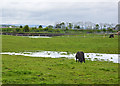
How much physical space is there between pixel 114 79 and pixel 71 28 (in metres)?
146

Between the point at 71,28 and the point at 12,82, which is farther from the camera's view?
the point at 71,28

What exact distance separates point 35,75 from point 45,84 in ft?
6.95

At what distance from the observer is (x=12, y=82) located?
10.1 metres

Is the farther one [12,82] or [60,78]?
[60,78]

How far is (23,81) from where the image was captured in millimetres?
10391

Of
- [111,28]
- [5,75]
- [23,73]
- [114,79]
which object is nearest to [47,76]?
[23,73]

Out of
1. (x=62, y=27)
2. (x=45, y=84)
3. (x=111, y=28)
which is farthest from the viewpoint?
(x=62, y=27)

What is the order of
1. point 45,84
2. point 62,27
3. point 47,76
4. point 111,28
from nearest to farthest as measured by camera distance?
1. point 45,84
2. point 47,76
3. point 111,28
4. point 62,27

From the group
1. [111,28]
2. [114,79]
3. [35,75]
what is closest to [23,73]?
[35,75]

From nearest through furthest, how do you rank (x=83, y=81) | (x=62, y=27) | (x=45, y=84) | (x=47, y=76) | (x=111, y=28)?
(x=45, y=84), (x=83, y=81), (x=47, y=76), (x=111, y=28), (x=62, y=27)

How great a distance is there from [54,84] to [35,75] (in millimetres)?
2211

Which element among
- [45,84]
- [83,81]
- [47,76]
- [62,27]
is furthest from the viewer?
[62,27]

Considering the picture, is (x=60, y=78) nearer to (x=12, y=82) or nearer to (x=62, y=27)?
(x=12, y=82)

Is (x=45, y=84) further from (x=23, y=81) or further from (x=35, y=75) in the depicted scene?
(x=35, y=75)
